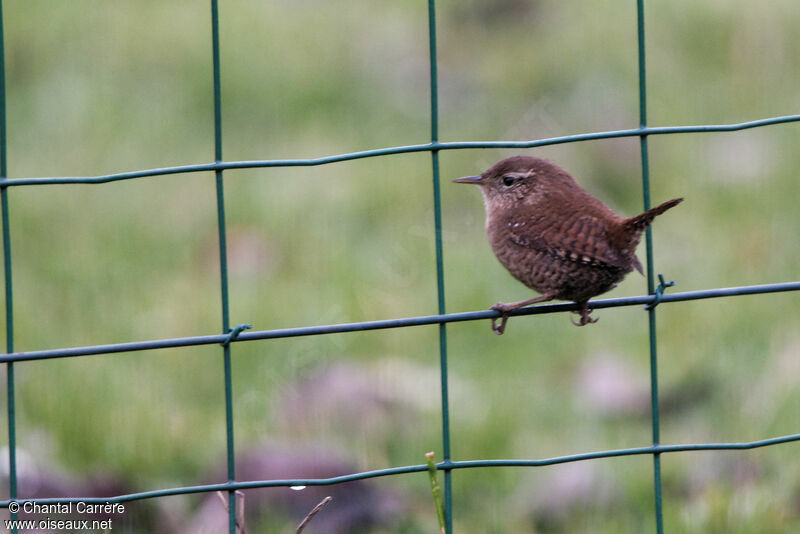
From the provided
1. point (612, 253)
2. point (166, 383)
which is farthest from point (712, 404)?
point (166, 383)

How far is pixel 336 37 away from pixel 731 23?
225cm

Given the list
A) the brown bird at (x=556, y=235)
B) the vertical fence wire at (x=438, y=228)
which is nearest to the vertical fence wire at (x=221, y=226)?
the vertical fence wire at (x=438, y=228)

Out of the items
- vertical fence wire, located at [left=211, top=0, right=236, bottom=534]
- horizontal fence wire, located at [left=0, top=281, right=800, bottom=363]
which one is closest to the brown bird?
horizontal fence wire, located at [left=0, top=281, right=800, bottom=363]

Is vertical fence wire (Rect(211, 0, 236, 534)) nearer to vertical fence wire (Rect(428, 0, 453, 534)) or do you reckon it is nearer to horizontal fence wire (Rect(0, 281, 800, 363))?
horizontal fence wire (Rect(0, 281, 800, 363))

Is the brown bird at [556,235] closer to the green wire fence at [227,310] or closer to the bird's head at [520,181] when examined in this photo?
the bird's head at [520,181]

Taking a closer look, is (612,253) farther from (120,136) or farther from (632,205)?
(120,136)

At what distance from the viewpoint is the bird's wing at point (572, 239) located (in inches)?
136

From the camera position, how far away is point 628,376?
17.2ft

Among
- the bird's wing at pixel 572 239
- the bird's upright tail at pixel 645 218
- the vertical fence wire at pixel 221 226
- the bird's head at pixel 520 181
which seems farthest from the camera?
the bird's head at pixel 520 181

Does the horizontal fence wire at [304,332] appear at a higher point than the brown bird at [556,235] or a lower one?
lower

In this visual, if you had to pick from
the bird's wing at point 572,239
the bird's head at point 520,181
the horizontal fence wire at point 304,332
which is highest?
the bird's head at point 520,181

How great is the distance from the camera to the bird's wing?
→ 3.46 meters

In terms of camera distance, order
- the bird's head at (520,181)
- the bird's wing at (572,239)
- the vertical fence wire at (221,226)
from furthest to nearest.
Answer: the bird's head at (520,181) → the bird's wing at (572,239) → the vertical fence wire at (221,226)

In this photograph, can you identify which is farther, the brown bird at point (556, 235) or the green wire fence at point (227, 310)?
the brown bird at point (556, 235)
